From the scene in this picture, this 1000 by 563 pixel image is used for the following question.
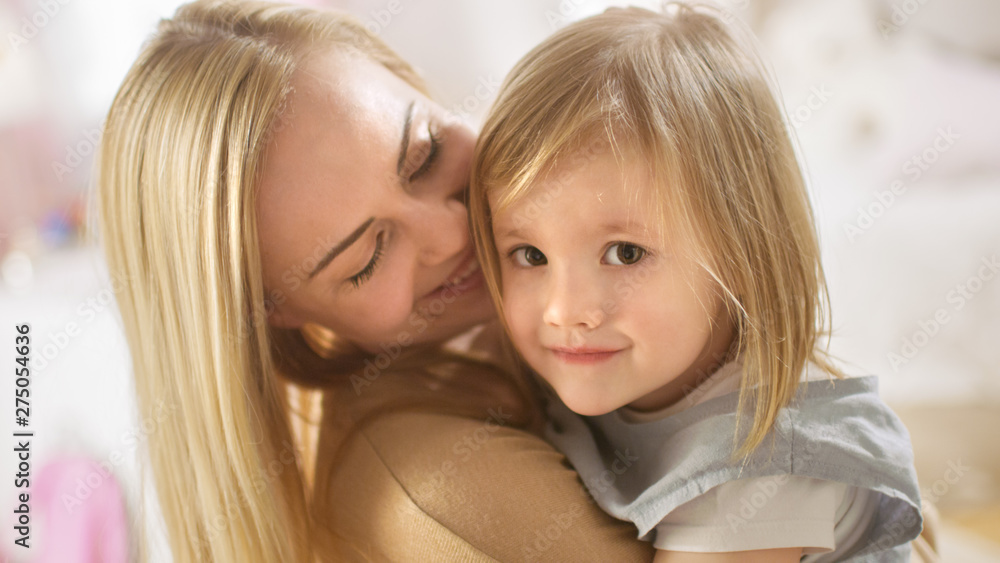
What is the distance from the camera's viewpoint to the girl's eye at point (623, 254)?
0.85m

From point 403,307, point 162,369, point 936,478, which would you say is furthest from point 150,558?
point 936,478

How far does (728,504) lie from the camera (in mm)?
814

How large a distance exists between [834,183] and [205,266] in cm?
184

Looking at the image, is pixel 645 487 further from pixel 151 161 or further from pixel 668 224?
pixel 151 161

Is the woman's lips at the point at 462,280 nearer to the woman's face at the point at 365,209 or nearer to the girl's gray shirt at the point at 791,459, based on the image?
the woman's face at the point at 365,209

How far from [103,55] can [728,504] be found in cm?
209

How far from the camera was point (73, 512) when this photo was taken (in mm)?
1433

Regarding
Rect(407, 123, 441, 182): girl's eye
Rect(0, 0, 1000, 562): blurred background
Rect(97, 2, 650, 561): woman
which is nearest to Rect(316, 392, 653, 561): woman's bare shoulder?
Rect(97, 2, 650, 561): woman

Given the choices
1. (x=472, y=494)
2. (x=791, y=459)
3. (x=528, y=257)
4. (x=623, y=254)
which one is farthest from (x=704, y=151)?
(x=472, y=494)

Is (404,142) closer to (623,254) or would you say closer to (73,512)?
(623,254)

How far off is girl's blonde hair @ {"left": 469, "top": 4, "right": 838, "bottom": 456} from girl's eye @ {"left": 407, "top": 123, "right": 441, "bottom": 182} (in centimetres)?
8

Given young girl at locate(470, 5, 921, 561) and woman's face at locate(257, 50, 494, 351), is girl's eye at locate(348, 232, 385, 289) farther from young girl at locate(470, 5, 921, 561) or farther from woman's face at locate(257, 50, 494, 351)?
young girl at locate(470, 5, 921, 561)

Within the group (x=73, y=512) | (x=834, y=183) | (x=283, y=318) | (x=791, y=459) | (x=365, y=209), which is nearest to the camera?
(x=791, y=459)

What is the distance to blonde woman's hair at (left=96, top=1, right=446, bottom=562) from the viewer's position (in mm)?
898
